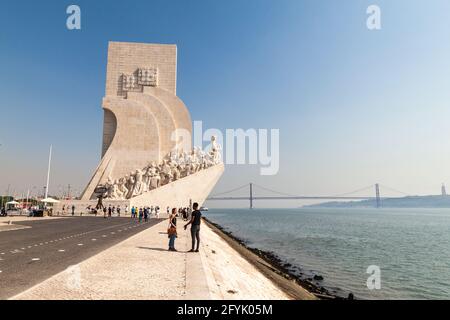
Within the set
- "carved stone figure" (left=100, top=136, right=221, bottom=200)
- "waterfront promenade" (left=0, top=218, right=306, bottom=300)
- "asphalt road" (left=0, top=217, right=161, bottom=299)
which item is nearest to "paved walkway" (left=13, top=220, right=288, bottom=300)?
"waterfront promenade" (left=0, top=218, right=306, bottom=300)

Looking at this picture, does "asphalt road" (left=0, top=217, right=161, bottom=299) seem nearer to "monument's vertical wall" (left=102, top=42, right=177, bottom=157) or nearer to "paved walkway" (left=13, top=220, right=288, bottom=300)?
"paved walkway" (left=13, top=220, right=288, bottom=300)

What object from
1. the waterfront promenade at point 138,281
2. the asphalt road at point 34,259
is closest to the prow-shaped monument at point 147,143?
the asphalt road at point 34,259

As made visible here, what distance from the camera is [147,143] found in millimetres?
30594

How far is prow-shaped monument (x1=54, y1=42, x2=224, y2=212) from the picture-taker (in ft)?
84.8

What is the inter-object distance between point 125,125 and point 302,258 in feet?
76.2

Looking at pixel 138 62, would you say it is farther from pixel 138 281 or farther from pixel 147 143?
pixel 138 281

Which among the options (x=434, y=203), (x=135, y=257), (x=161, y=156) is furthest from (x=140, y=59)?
(x=434, y=203)

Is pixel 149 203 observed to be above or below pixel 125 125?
below

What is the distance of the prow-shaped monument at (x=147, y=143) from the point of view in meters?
25.8

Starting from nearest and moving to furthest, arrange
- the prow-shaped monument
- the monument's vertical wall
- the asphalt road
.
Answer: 1. the asphalt road
2. the prow-shaped monument
3. the monument's vertical wall

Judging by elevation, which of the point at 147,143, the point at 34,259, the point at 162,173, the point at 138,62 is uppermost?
the point at 138,62

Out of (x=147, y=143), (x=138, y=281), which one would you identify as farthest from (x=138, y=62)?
(x=138, y=281)
